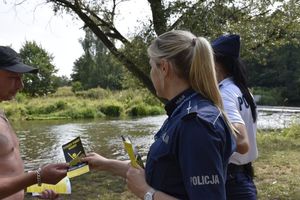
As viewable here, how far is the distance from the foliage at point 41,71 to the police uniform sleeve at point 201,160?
42198mm

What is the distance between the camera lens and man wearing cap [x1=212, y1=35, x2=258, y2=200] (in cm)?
293

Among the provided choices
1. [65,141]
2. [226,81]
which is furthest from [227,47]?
[65,141]

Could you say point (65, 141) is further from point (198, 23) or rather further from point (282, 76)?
point (282, 76)

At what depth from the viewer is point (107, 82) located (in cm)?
6069

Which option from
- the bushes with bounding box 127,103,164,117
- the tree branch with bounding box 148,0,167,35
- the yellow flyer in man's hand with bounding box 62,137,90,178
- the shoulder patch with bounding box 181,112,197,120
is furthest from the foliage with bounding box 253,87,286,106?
the shoulder patch with bounding box 181,112,197,120

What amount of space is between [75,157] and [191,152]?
1113 mm

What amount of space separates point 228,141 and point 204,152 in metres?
0.22

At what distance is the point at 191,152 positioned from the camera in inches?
71.2

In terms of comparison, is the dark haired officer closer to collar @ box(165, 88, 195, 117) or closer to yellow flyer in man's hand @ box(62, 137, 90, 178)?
collar @ box(165, 88, 195, 117)

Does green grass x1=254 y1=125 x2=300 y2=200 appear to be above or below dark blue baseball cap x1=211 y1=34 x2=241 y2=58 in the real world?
below

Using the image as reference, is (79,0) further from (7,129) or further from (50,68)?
(50,68)

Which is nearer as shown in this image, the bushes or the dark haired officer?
the dark haired officer

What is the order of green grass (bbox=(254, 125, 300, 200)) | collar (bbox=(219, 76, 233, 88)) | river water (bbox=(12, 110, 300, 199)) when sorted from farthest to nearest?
river water (bbox=(12, 110, 300, 199)), green grass (bbox=(254, 125, 300, 200)), collar (bbox=(219, 76, 233, 88))

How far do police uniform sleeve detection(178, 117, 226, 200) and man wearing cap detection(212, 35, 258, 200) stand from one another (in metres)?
1.03
